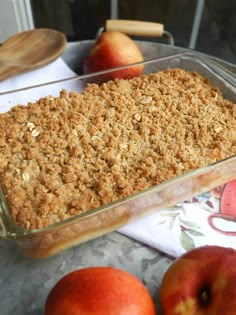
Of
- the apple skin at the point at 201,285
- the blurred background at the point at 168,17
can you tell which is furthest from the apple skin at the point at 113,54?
the blurred background at the point at 168,17

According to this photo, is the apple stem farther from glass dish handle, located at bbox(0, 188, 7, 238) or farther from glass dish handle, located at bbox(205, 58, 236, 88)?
glass dish handle, located at bbox(205, 58, 236, 88)

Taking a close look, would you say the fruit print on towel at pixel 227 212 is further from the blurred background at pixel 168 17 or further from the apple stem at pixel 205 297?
the blurred background at pixel 168 17

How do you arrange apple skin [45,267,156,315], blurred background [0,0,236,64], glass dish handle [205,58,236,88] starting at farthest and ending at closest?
blurred background [0,0,236,64], glass dish handle [205,58,236,88], apple skin [45,267,156,315]

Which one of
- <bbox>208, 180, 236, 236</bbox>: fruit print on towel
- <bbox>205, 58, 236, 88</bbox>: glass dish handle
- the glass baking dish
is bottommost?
<bbox>208, 180, 236, 236</bbox>: fruit print on towel

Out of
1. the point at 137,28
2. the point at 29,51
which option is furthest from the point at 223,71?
the point at 29,51

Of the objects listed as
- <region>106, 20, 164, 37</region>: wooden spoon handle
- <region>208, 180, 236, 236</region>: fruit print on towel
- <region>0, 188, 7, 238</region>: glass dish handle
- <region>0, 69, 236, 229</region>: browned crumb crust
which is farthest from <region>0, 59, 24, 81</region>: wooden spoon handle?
<region>208, 180, 236, 236</region>: fruit print on towel
